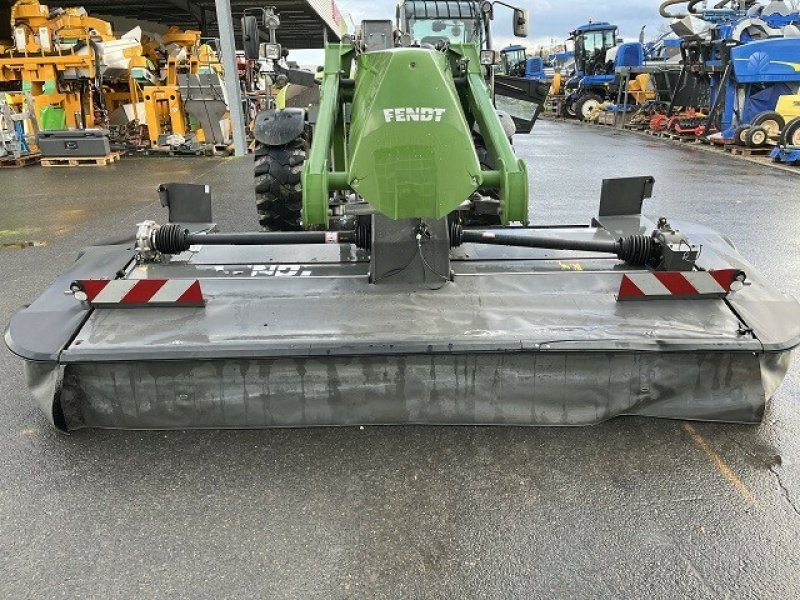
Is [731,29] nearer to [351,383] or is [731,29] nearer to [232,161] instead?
[232,161]

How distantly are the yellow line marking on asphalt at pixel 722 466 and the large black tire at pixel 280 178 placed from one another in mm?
3657

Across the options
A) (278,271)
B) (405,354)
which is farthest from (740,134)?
(405,354)

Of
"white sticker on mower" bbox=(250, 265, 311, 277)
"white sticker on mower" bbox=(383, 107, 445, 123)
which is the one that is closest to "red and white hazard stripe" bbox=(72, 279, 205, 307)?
"white sticker on mower" bbox=(250, 265, 311, 277)

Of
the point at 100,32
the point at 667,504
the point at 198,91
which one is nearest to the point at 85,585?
the point at 667,504

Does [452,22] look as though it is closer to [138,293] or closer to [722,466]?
[138,293]

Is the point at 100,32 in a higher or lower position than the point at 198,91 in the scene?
higher

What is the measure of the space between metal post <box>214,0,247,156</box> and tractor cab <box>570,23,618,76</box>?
1741cm

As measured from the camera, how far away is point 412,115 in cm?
306

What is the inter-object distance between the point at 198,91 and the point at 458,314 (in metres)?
12.8

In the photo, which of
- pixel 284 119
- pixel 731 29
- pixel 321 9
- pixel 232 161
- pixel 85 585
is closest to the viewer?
pixel 85 585

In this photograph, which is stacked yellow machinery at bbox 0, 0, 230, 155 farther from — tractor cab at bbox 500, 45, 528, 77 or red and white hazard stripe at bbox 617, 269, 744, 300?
tractor cab at bbox 500, 45, 528, 77

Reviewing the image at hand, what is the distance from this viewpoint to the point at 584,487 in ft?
9.45

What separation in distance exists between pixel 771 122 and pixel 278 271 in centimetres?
1275

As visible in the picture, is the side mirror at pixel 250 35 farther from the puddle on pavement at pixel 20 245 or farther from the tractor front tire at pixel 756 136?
the tractor front tire at pixel 756 136
